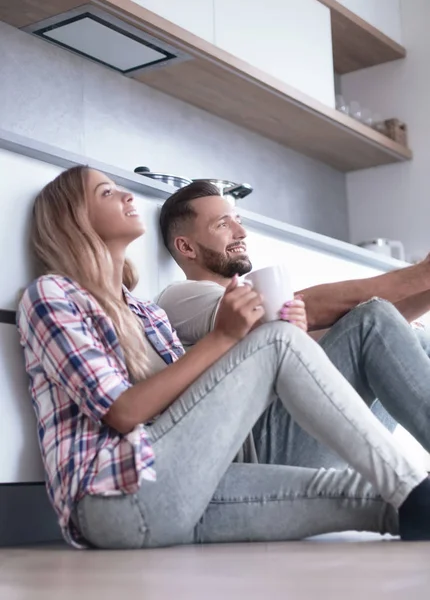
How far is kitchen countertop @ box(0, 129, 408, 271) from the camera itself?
6.53ft

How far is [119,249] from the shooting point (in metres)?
2.05

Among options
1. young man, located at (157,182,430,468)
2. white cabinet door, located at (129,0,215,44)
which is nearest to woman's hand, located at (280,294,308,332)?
young man, located at (157,182,430,468)

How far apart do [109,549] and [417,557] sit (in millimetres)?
555

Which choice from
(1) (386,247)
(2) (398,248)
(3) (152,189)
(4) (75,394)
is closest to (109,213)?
(3) (152,189)

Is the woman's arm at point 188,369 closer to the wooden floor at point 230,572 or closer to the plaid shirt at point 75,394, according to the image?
the plaid shirt at point 75,394

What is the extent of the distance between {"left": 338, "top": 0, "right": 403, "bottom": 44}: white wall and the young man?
2119mm

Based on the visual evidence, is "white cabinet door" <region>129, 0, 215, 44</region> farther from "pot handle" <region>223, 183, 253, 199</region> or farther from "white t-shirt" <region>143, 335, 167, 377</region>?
"white t-shirt" <region>143, 335, 167, 377</region>

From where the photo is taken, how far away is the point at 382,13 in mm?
4484

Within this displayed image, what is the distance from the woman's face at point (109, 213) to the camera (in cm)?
202

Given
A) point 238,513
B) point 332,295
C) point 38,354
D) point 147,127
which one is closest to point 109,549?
point 238,513

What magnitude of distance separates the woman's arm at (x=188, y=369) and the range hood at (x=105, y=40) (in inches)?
55.2

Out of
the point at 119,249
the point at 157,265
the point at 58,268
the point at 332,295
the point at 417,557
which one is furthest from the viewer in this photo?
the point at 157,265

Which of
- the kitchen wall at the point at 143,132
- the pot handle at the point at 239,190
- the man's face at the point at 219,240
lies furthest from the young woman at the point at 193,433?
the kitchen wall at the point at 143,132

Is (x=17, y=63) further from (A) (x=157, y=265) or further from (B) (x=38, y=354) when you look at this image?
(B) (x=38, y=354)
